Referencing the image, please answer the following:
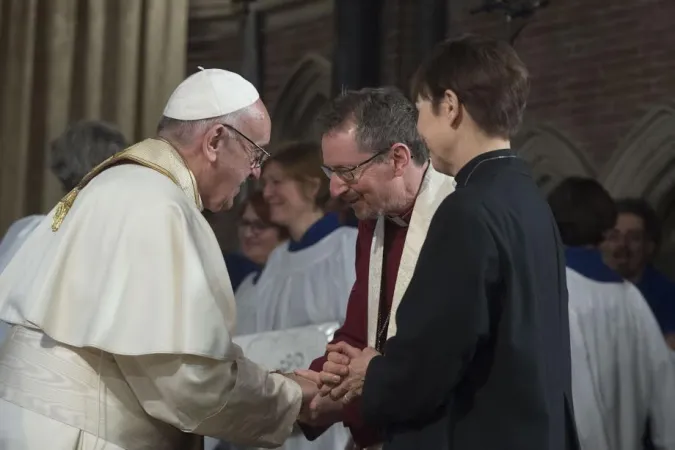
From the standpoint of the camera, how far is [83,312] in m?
2.51

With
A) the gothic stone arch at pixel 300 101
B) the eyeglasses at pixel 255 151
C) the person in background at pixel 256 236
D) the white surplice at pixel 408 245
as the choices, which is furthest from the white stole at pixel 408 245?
the gothic stone arch at pixel 300 101

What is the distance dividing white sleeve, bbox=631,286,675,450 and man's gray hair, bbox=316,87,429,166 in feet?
4.98

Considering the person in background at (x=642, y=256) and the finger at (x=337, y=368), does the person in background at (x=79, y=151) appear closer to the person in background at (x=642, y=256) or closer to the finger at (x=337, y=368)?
the finger at (x=337, y=368)

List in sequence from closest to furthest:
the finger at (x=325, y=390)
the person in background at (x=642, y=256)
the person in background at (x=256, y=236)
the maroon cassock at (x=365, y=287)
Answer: the finger at (x=325, y=390) → the maroon cassock at (x=365, y=287) → the person in background at (x=642, y=256) → the person in background at (x=256, y=236)

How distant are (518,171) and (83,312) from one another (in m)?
1.07

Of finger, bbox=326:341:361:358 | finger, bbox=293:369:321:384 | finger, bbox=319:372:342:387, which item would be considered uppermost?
finger, bbox=326:341:361:358

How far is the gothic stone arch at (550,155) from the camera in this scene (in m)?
6.16

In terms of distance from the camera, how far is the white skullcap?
113 inches

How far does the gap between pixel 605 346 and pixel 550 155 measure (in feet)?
7.81

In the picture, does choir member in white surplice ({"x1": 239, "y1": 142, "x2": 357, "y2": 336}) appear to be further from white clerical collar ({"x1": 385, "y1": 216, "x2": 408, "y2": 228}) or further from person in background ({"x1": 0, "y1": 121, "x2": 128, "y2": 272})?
white clerical collar ({"x1": 385, "y1": 216, "x2": 408, "y2": 228})

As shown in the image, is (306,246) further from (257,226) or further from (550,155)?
(550,155)

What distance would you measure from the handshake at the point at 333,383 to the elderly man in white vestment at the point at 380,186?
94mm

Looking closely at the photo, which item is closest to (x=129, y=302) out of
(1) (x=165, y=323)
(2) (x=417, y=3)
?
(1) (x=165, y=323)

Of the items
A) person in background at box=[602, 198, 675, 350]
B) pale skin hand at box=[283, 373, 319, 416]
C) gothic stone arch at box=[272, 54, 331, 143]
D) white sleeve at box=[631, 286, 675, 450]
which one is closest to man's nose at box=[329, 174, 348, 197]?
pale skin hand at box=[283, 373, 319, 416]
